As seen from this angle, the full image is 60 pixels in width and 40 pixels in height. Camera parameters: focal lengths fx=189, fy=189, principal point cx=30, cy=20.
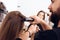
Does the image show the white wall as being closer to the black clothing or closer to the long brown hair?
the long brown hair

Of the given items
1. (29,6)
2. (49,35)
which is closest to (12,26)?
(49,35)

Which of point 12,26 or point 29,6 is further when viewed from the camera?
point 29,6

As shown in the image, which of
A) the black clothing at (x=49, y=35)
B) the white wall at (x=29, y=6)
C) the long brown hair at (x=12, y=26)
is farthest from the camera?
the white wall at (x=29, y=6)

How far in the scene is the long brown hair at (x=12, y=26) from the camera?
1.77 meters

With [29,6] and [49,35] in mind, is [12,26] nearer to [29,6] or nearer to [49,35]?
[49,35]

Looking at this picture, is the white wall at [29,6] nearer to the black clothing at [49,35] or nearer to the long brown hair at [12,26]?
the long brown hair at [12,26]

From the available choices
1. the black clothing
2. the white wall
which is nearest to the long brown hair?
the black clothing

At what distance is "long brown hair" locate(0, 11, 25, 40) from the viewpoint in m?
1.77

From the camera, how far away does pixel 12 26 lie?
5.95ft

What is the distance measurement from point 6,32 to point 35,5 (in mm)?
1478

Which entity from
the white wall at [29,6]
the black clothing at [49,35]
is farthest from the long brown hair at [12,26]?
the white wall at [29,6]

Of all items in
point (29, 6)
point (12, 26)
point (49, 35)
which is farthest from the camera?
point (29, 6)

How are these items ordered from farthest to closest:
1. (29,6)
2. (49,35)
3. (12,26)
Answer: (29,6) → (12,26) → (49,35)

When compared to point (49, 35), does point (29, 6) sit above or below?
above
